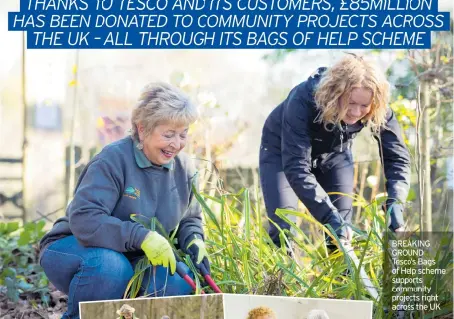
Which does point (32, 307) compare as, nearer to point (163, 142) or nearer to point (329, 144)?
point (163, 142)

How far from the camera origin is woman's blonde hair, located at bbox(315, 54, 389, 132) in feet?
8.39

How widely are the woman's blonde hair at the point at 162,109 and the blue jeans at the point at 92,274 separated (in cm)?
42

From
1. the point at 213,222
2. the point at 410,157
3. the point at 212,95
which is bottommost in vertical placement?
the point at 213,222

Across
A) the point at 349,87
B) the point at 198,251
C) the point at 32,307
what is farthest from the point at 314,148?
the point at 32,307

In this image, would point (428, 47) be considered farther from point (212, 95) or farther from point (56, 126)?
point (56, 126)

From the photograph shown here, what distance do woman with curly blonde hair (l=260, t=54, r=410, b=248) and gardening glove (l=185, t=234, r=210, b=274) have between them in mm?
342

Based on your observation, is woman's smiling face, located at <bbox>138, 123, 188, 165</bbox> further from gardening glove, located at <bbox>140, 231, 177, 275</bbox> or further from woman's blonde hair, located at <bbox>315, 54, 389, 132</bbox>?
woman's blonde hair, located at <bbox>315, 54, 389, 132</bbox>

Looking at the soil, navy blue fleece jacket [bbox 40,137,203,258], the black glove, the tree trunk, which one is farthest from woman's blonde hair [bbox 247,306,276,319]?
the soil

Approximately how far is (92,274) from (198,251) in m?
0.39

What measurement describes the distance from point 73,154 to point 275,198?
0.85 m

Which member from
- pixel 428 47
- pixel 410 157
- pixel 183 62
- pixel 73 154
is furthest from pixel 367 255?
pixel 73 154

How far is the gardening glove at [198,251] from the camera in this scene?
2.46 m

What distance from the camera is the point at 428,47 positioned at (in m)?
2.54

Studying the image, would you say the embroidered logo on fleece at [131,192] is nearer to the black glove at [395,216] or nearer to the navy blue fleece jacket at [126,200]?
the navy blue fleece jacket at [126,200]
